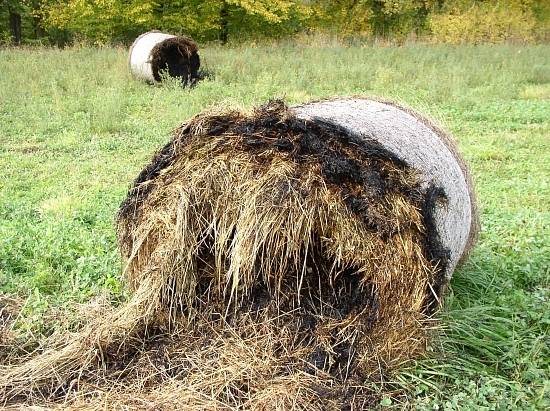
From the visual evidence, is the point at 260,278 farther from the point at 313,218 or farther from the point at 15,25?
the point at 15,25

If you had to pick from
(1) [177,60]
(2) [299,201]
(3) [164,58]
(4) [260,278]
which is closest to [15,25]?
(1) [177,60]

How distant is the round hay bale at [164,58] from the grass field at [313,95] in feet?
1.30

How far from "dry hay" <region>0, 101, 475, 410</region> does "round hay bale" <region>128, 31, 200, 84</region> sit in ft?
31.3

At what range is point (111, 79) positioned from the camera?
13.6 meters

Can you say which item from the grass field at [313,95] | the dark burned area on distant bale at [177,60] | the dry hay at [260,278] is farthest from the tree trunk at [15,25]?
the dry hay at [260,278]

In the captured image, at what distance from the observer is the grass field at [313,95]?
3617 mm

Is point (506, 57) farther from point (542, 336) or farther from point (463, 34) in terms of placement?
point (542, 336)

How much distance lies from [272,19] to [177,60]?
1152cm

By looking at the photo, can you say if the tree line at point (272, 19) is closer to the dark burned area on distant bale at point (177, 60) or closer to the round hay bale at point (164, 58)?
the round hay bale at point (164, 58)

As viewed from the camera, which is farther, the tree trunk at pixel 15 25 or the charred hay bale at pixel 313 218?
the tree trunk at pixel 15 25

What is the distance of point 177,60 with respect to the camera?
44.8 feet

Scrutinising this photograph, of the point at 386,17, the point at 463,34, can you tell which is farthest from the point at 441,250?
the point at 386,17

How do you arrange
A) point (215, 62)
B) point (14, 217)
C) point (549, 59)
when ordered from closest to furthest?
point (14, 217) → point (215, 62) → point (549, 59)

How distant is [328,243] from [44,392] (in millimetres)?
1797
